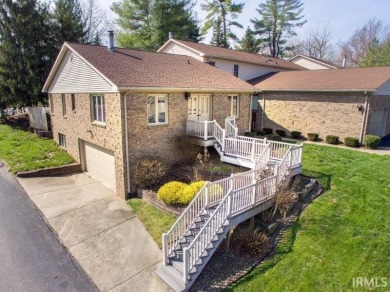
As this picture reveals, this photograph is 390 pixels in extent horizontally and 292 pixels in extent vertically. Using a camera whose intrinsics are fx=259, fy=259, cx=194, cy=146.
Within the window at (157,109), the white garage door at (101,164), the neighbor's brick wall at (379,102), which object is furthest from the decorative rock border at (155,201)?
the neighbor's brick wall at (379,102)

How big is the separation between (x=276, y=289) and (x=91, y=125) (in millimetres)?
10434

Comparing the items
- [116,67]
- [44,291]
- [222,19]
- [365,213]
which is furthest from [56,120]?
[222,19]

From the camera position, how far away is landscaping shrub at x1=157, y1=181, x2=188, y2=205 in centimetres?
878

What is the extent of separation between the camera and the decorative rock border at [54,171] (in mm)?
12633

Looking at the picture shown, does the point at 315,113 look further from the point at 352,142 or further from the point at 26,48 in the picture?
the point at 26,48

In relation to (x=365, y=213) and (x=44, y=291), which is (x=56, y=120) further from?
(x=365, y=213)

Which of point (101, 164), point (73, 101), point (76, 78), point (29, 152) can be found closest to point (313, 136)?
point (101, 164)

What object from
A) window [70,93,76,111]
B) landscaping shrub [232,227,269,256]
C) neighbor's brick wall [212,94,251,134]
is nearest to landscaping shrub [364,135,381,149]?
neighbor's brick wall [212,94,251,134]

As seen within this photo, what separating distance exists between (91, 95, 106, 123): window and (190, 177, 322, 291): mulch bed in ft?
25.6

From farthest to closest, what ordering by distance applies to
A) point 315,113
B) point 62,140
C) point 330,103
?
point 315,113
point 330,103
point 62,140

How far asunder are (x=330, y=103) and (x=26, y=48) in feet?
78.5

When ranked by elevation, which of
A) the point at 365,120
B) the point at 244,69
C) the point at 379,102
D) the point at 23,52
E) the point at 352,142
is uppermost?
the point at 23,52

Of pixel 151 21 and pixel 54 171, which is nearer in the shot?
pixel 54 171

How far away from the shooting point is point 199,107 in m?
13.4
